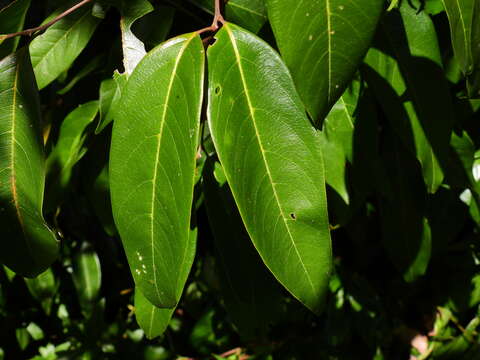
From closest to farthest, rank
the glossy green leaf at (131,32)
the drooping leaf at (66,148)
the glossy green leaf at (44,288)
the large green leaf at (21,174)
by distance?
the large green leaf at (21,174) < the glossy green leaf at (131,32) < the drooping leaf at (66,148) < the glossy green leaf at (44,288)

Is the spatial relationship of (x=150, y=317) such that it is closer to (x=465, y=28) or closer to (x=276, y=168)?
(x=276, y=168)

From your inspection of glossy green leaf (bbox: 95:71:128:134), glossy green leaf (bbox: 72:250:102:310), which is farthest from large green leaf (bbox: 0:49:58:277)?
glossy green leaf (bbox: 72:250:102:310)

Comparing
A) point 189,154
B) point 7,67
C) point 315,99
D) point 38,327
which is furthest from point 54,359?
point 315,99

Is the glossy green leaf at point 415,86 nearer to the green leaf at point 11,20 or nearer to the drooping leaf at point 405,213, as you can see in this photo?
the drooping leaf at point 405,213

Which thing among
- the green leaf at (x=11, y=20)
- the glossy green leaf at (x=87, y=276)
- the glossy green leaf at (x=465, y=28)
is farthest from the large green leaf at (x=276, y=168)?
the glossy green leaf at (x=87, y=276)

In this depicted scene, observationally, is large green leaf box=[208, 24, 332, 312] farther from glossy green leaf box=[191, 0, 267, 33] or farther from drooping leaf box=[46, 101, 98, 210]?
drooping leaf box=[46, 101, 98, 210]

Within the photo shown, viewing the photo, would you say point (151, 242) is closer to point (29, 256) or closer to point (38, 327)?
point (29, 256)
